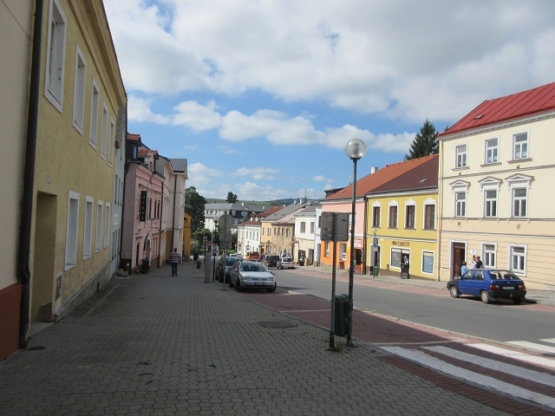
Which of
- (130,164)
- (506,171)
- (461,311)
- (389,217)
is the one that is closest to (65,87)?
(461,311)

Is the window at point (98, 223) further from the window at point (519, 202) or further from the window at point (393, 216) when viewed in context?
the window at point (393, 216)

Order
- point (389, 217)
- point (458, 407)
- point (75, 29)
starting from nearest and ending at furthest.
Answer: point (458, 407) < point (75, 29) < point (389, 217)

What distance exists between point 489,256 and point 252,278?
49.0ft

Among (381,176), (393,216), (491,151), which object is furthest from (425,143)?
(491,151)

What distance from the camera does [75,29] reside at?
10695 millimetres

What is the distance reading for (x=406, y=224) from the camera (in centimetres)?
3719

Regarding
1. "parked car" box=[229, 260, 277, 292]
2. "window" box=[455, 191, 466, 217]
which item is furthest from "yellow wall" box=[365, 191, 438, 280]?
"parked car" box=[229, 260, 277, 292]

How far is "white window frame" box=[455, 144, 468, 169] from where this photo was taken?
3075 cm

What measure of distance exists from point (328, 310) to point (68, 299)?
774cm

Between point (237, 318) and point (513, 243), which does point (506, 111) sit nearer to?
point (513, 243)

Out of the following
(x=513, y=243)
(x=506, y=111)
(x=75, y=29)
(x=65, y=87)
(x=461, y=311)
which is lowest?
(x=461, y=311)

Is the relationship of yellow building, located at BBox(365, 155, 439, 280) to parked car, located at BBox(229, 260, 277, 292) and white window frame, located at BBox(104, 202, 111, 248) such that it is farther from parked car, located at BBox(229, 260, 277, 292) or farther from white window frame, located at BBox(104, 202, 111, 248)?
white window frame, located at BBox(104, 202, 111, 248)

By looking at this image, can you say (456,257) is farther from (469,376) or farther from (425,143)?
(425,143)

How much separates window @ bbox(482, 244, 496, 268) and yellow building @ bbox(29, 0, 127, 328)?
2196 cm
